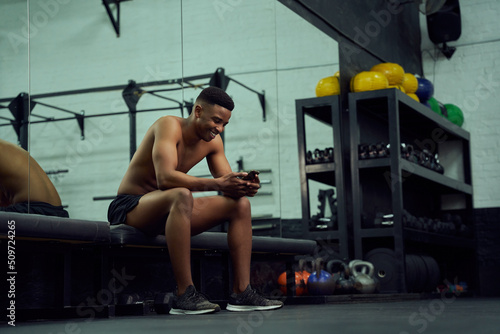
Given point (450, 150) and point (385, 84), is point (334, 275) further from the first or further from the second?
point (450, 150)

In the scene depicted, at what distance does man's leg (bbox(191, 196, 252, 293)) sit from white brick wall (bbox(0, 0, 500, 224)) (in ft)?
2.36

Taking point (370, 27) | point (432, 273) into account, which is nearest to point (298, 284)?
point (432, 273)

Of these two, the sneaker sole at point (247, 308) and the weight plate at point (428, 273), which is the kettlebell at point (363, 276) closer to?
the weight plate at point (428, 273)

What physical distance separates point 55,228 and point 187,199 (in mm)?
521

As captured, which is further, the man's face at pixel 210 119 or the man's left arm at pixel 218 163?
the man's left arm at pixel 218 163

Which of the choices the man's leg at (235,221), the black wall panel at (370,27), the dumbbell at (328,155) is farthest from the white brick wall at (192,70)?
the man's leg at (235,221)

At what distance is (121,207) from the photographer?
3.08m

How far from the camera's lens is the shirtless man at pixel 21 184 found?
285 centimetres

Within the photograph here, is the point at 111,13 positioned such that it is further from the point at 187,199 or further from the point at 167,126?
the point at 187,199

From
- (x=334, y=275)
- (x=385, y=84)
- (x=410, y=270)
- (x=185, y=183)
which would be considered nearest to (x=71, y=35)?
(x=185, y=183)

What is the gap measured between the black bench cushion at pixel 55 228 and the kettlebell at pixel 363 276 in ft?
8.06

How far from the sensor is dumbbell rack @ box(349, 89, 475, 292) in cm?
550

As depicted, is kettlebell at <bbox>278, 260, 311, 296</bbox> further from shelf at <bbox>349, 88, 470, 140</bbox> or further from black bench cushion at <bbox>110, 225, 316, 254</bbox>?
shelf at <bbox>349, 88, 470, 140</bbox>

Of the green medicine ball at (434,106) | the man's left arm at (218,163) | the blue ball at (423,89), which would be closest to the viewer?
the man's left arm at (218,163)
